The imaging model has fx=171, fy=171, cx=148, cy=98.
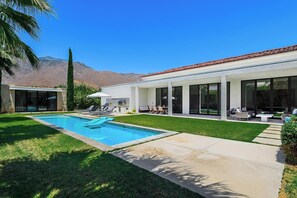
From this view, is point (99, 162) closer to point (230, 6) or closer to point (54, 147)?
point (54, 147)

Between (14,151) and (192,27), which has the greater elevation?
(192,27)

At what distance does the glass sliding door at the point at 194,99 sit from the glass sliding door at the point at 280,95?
6793 millimetres

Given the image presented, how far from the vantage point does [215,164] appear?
4.59 m

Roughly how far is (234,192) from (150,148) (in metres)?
3.34

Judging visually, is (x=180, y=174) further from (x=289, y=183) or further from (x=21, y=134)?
(x=21, y=134)

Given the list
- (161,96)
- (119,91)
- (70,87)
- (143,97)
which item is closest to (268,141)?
(161,96)

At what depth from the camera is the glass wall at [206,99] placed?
1711 cm

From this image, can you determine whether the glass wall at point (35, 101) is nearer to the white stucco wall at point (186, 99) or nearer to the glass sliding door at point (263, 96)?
the white stucco wall at point (186, 99)

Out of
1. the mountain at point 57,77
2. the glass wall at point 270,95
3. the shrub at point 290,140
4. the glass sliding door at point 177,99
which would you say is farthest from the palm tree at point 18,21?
the mountain at point 57,77

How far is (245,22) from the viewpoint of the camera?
17.6 meters

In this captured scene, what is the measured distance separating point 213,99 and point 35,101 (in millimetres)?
23874

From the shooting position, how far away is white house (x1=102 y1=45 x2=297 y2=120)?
12.8 metres

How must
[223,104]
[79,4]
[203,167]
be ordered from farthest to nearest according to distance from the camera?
[79,4], [223,104], [203,167]

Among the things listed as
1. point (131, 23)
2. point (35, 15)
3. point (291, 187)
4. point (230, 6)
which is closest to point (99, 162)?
point (291, 187)
